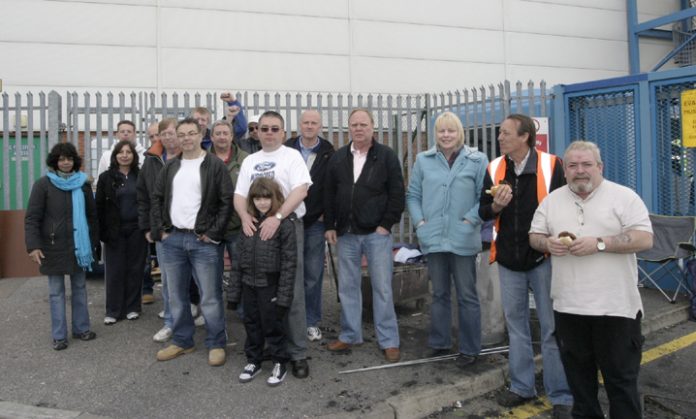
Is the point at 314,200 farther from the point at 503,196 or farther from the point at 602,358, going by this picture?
the point at 602,358

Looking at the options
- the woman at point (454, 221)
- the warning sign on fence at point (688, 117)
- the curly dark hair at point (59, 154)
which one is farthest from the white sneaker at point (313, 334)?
the warning sign on fence at point (688, 117)

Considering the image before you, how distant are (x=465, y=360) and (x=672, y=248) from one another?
3457 mm

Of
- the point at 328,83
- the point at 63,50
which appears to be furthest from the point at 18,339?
the point at 328,83

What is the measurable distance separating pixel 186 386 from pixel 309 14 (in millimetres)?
11552

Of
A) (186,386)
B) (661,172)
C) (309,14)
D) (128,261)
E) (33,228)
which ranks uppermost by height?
(309,14)

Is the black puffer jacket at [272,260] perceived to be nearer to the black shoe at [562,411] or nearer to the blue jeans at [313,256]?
the blue jeans at [313,256]

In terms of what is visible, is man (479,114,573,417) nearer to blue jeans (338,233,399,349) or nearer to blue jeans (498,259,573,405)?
blue jeans (498,259,573,405)

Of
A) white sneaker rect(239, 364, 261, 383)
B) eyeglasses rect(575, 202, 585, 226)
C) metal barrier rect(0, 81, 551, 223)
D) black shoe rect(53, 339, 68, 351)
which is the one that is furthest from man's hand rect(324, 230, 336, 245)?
metal barrier rect(0, 81, 551, 223)

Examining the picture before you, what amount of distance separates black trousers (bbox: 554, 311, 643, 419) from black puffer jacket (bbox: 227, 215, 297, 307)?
1.87 m

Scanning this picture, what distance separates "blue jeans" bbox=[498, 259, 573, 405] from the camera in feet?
11.5

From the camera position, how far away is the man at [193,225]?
423 cm

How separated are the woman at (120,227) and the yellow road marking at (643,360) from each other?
12.8ft

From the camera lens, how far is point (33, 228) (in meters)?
4.60

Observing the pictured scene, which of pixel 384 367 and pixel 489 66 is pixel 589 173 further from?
pixel 489 66
